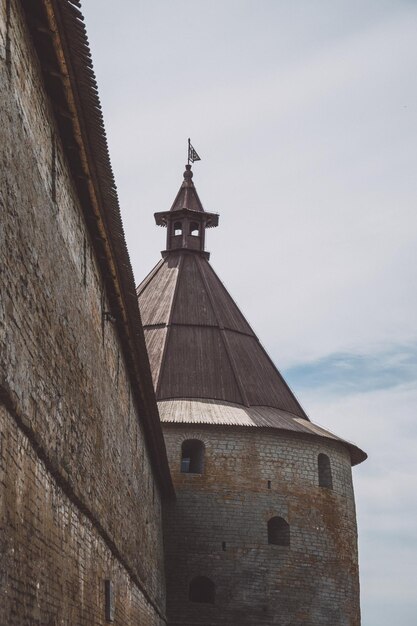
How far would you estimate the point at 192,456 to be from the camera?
26578 mm

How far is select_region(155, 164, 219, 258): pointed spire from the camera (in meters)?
33.9

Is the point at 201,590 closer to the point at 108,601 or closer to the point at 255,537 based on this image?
the point at 255,537

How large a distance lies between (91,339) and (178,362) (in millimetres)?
18806

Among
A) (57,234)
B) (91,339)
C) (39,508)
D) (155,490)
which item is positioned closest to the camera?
(39,508)

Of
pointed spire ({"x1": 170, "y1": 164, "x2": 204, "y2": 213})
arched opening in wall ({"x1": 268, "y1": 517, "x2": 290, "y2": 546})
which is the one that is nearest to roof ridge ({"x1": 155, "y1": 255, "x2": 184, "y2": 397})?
pointed spire ({"x1": 170, "y1": 164, "x2": 204, "y2": 213})

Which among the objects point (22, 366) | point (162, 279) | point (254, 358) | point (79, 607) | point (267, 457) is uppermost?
point (162, 279)

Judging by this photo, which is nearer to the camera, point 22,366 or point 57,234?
point 22,366

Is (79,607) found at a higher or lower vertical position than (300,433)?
lower

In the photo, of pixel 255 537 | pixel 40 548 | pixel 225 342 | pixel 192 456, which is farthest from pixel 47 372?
pixel 225 342

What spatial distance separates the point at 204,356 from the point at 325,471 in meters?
5.05

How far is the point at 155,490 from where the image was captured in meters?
21.3

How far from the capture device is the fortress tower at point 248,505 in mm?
24766

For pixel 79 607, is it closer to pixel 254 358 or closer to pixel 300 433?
pixel 300 433

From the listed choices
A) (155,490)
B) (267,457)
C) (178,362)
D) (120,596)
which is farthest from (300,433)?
(120,596)
